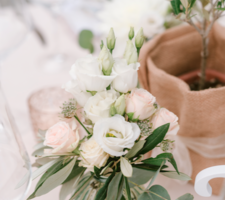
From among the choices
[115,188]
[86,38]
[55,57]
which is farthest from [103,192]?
[55,57]

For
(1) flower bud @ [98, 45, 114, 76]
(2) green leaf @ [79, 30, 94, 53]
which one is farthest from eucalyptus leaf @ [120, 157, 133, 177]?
(2) green leaf @ [79, 30, 94, 53]

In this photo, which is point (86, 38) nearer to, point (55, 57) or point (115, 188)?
point (55, 57)

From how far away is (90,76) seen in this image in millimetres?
266

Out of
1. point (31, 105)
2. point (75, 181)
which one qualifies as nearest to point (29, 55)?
point (31, 105)

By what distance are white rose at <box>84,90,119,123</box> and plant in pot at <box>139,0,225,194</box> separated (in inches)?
5.4

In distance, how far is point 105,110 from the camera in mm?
278

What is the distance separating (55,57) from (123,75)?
2.12 feet

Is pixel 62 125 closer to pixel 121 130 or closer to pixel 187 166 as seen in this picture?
pixel 121 130

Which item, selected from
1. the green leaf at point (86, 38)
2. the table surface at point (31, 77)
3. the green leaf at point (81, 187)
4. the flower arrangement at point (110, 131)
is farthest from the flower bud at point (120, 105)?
the green leaf at point (86, 38)

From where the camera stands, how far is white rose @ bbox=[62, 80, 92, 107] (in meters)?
0.30

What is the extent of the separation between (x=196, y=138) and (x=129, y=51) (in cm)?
22

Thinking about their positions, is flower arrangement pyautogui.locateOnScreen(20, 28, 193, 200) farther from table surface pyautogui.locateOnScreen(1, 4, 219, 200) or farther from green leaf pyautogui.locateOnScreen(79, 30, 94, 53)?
green leaf pyautogui.locateOnScreen(79, 30, 94, 53)

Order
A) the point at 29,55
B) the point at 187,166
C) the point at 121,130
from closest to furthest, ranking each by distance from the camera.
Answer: the point at 121,130, the point at 187,166, the point at 29,55

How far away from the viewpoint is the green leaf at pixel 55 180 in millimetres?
295
